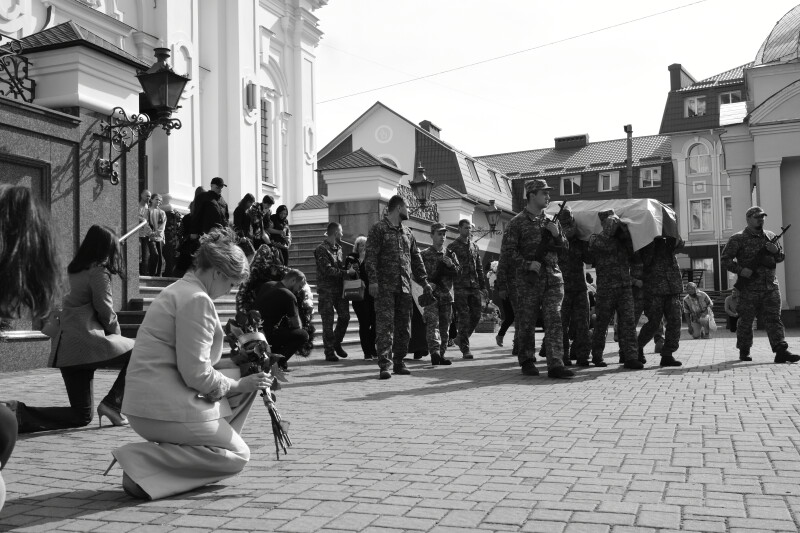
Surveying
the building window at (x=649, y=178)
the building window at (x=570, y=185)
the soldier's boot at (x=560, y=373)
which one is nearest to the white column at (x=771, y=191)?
the soldier's boot at (x=560, y=373)

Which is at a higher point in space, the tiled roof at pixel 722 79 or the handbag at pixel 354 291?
the tiled roof at pixel 722 79

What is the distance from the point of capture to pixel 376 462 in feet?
16.8

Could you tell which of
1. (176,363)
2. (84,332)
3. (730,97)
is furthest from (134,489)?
(730,97)

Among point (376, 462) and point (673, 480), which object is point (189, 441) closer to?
point (376, 462)

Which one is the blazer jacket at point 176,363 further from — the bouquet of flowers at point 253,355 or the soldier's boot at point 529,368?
the soldier's boot at point 529,368

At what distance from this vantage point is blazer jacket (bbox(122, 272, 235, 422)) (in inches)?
169

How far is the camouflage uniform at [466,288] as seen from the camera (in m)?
13.2

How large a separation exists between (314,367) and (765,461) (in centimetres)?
748

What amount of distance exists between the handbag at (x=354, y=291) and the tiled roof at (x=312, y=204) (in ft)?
52.7

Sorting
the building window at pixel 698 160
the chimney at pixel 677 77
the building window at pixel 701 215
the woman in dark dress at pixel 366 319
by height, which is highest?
the chimney at pixel 677 77

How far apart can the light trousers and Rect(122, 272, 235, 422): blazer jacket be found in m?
0.07

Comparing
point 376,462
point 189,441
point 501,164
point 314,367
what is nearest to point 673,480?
point 376,462

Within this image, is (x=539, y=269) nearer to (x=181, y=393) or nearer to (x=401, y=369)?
(x=401, y=369)

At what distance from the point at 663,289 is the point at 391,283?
3.71 m
